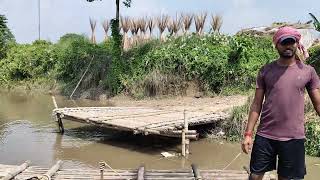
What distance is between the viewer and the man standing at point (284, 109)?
3.92 metres

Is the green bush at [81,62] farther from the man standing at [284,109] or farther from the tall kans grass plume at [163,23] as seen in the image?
the man standing at [284,109]

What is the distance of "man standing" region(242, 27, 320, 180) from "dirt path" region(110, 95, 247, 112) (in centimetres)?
905

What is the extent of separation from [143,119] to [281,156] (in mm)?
7276

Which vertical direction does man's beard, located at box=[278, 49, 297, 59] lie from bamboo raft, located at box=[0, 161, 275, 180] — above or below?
above

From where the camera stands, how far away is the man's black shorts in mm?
3979

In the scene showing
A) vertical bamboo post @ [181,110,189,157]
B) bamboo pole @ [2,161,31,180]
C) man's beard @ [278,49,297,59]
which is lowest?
vertical bamboo post @ [181,110,189,157]

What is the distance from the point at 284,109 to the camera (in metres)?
3.95

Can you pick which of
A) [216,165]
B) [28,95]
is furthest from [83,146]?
[28,95]

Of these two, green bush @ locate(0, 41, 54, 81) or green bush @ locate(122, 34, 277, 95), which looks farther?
green bush @ locate(0, 41, 54, 81)

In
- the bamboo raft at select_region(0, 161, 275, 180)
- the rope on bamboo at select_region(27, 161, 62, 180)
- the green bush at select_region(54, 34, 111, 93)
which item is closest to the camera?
the rope on bamboo at select_region(27, 161, 62, 180)

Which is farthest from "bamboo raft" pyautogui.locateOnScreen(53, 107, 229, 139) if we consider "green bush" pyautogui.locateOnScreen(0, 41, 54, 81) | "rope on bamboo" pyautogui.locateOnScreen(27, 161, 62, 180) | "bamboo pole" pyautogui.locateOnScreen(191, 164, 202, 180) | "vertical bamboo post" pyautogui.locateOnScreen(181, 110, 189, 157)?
"green bush" pyautogui.locateOnScreen(0, 41, 54, 81)

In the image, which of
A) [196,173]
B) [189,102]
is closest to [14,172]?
[196,173]

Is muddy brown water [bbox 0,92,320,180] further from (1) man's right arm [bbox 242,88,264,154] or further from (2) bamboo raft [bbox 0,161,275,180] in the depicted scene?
(1) man's right arm [bbox 242,88,264,154]

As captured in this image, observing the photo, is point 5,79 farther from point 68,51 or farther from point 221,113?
point 221,113
